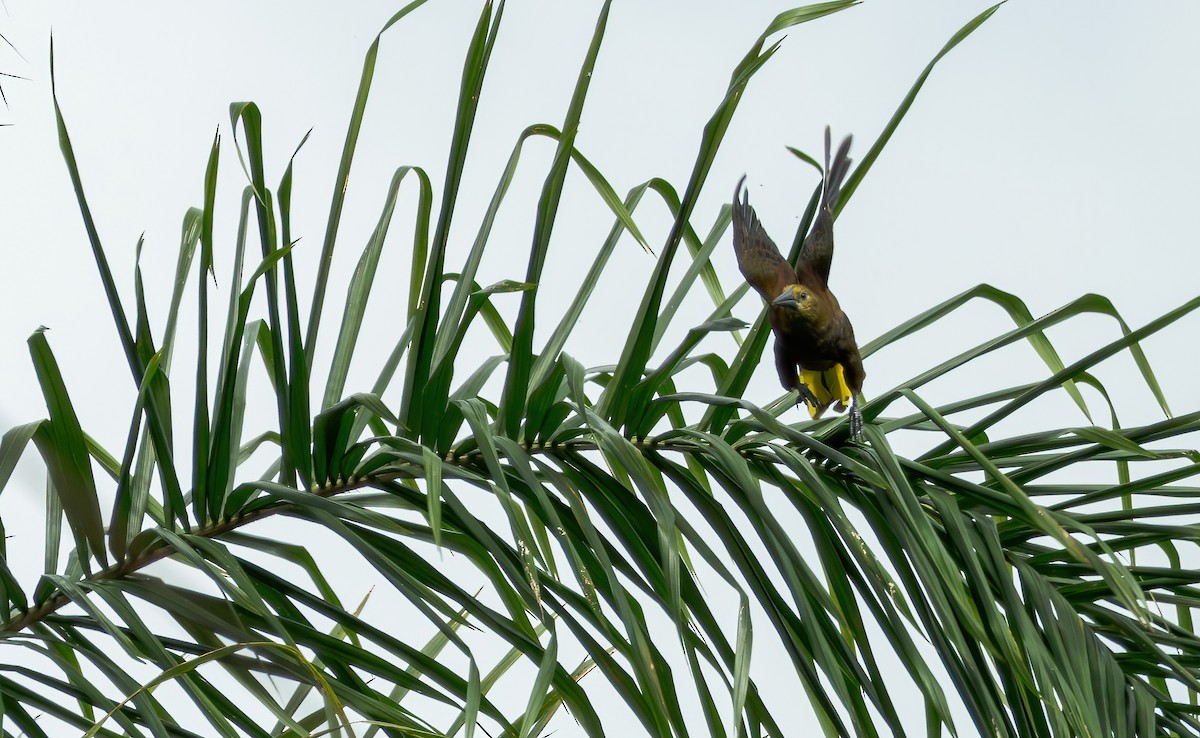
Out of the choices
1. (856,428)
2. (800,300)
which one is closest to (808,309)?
(800,300)

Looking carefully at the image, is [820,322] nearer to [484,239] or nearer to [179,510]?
[484,239]

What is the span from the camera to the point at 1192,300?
94cm

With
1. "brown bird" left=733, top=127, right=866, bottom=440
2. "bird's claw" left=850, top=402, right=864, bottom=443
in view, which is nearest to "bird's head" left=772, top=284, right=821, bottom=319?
"brown bird" left=733, top=127, right=866, bottom=440

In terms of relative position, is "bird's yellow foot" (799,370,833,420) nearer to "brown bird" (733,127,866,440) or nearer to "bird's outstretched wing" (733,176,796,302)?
"brown bird" (733,127,866,440)

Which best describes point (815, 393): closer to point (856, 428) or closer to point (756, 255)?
point (756, 255)

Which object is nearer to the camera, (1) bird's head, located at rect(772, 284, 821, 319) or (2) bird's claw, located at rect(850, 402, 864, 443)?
(2) bird's claw, located at rect(850, 402, 864, 443)

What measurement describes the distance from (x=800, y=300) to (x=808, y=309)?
0.03 m

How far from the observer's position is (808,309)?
55.0 inches

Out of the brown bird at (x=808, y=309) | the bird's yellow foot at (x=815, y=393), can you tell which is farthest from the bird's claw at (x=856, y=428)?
the bird's yellow foot at (x=815, y=393)

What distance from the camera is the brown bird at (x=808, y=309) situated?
4.46ft

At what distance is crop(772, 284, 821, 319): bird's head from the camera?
1339mm

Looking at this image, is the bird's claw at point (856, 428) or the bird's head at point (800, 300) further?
the bird's head at point (800, 300)

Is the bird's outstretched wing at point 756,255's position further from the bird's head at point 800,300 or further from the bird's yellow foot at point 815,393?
the bird's yellow foot at point 815,393

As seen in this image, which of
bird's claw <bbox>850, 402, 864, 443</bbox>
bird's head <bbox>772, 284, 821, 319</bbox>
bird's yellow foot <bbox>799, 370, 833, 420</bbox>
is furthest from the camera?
bird's yellow foot <bbox>799, 370, 833, 420</bbox>
